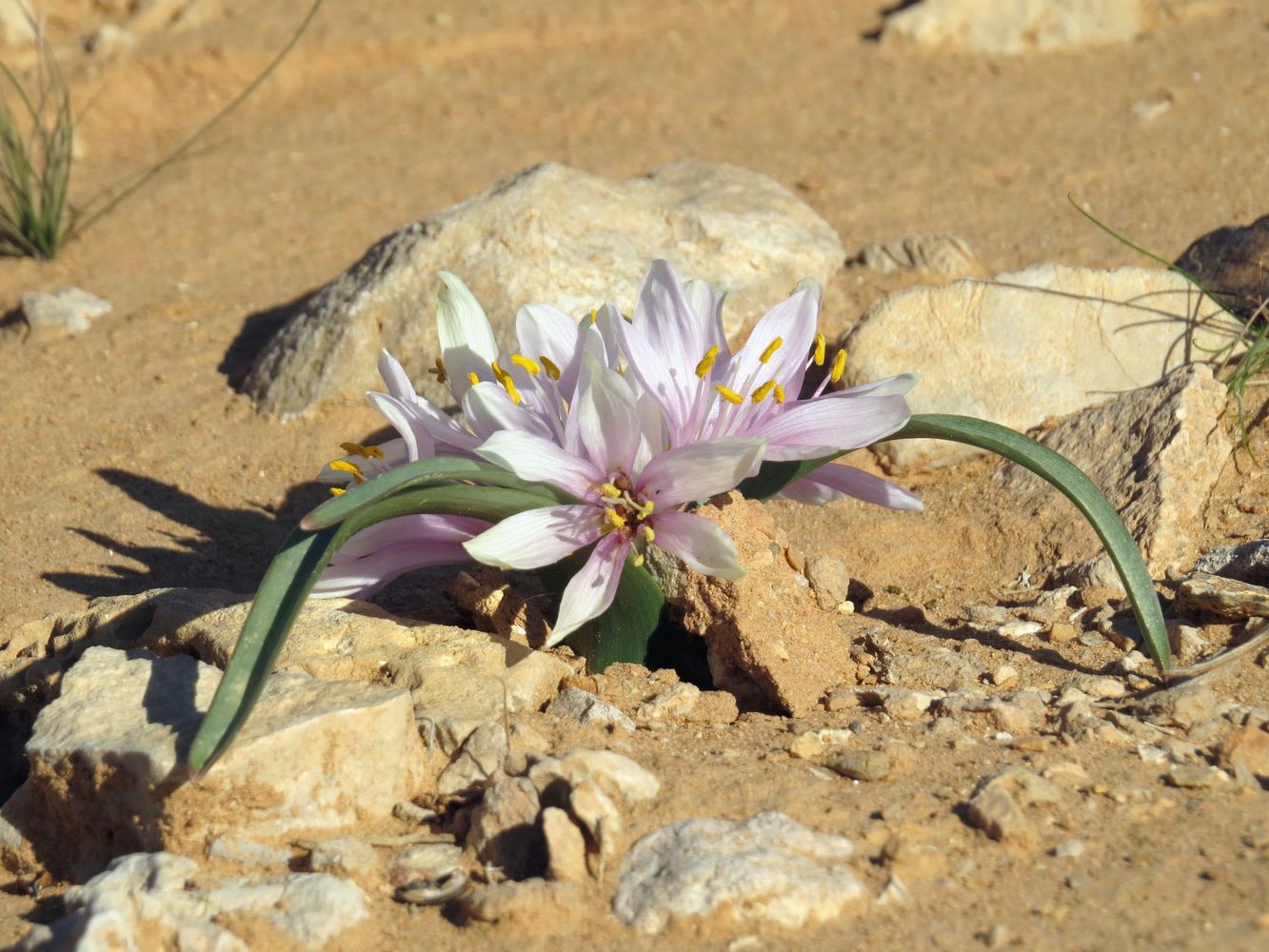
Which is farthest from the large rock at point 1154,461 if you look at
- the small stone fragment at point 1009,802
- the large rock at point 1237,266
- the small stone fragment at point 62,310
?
the small stone fragment at point 62,310

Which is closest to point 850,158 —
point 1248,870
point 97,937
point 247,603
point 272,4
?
point 272,4

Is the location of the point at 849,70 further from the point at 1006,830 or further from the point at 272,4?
the point at 1006,830

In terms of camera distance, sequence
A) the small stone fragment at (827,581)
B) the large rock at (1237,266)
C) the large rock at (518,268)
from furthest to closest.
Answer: the large rock at (518,268) → the large rock at (1237,266) → the small stone fragment at (827,581)

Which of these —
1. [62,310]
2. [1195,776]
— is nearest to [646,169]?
[62,310]

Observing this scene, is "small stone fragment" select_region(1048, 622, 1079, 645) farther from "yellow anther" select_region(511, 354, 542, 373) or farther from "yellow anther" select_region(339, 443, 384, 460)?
"yellow anther" select_region(339, 443, 384, 460)

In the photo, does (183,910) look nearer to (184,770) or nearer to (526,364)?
(184,770)

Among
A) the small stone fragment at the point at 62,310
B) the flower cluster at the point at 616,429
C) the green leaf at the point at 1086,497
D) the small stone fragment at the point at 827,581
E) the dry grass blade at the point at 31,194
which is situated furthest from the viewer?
the dry grass blade at the point at 31,194

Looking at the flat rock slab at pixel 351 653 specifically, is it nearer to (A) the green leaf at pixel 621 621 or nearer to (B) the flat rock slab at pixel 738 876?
(A) the green leaf at pixel 621 621

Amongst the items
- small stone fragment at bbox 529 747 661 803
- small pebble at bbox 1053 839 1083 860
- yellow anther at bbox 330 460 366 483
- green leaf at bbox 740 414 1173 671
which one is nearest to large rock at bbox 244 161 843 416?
yellow anther at bbox 330 460 366 483
